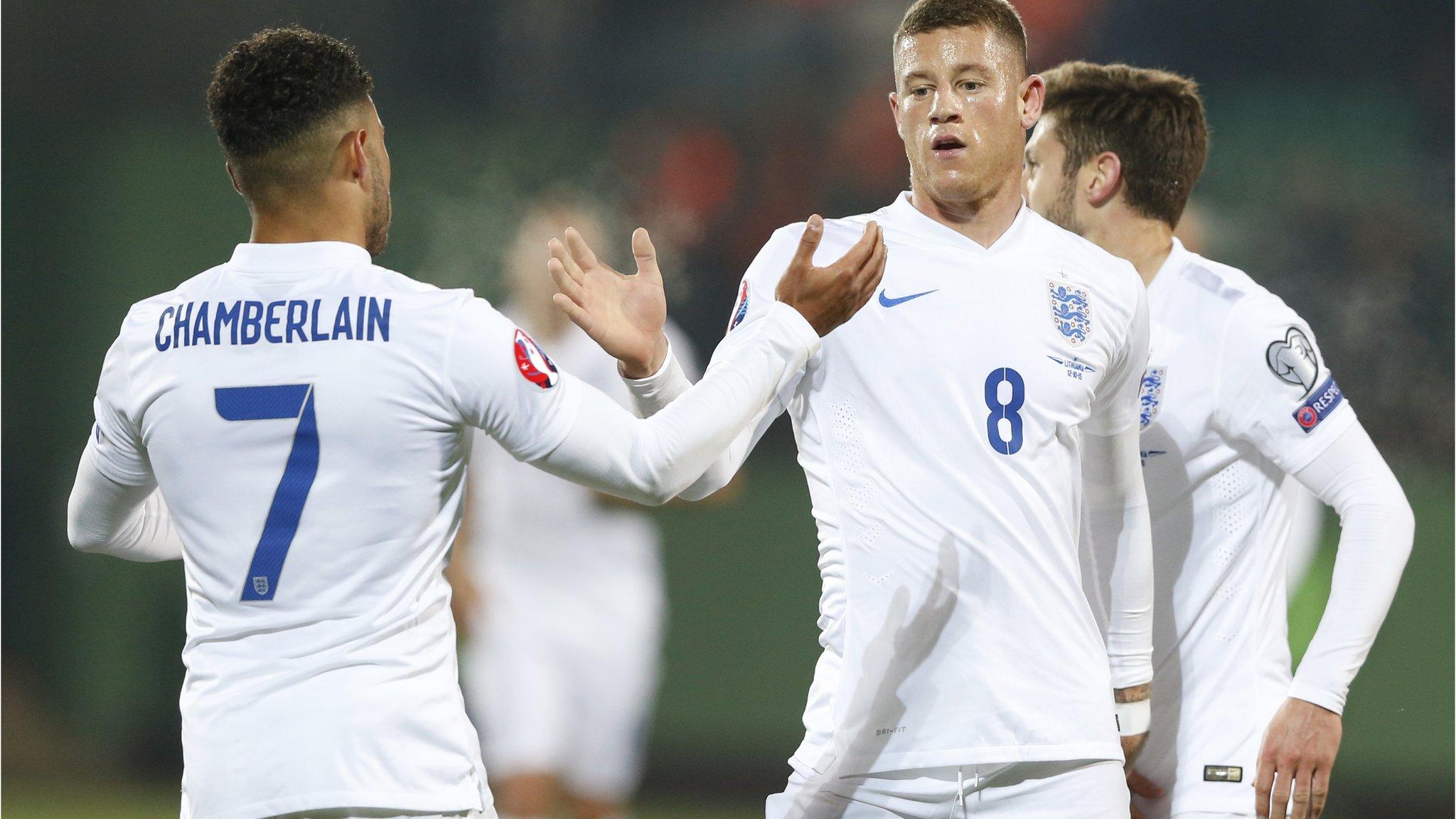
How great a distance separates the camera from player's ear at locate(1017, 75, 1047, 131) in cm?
305

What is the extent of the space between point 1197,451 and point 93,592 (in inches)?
236

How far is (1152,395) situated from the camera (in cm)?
324

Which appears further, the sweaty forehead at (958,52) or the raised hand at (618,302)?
the sweaty forehead at (958,52)

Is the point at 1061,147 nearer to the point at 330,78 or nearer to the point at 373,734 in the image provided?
the point at 330,78

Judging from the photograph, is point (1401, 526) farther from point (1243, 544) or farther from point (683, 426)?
point (683, 426)

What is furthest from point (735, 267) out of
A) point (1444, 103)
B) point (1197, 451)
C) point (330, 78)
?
point (330, 78)

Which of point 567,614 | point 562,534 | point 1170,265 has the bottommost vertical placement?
point 567,614

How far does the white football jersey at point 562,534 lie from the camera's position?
18.9 feet

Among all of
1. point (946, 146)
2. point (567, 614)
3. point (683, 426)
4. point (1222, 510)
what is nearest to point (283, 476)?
point (683, 426)

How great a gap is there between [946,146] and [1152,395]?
77 cm

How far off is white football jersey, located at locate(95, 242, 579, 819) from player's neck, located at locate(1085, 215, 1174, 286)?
5.87ft

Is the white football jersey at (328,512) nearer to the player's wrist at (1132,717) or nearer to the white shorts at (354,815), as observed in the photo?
the white shorts at (354,815)

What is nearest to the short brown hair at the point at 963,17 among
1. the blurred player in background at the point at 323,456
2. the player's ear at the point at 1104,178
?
the player's ear at the point at 1104,178

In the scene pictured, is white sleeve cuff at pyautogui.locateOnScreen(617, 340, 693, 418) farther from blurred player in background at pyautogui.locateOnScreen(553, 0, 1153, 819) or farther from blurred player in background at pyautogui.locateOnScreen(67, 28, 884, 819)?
blurred player in background at pyautogui.locateOnScreen(67, 28, 884, 819)
